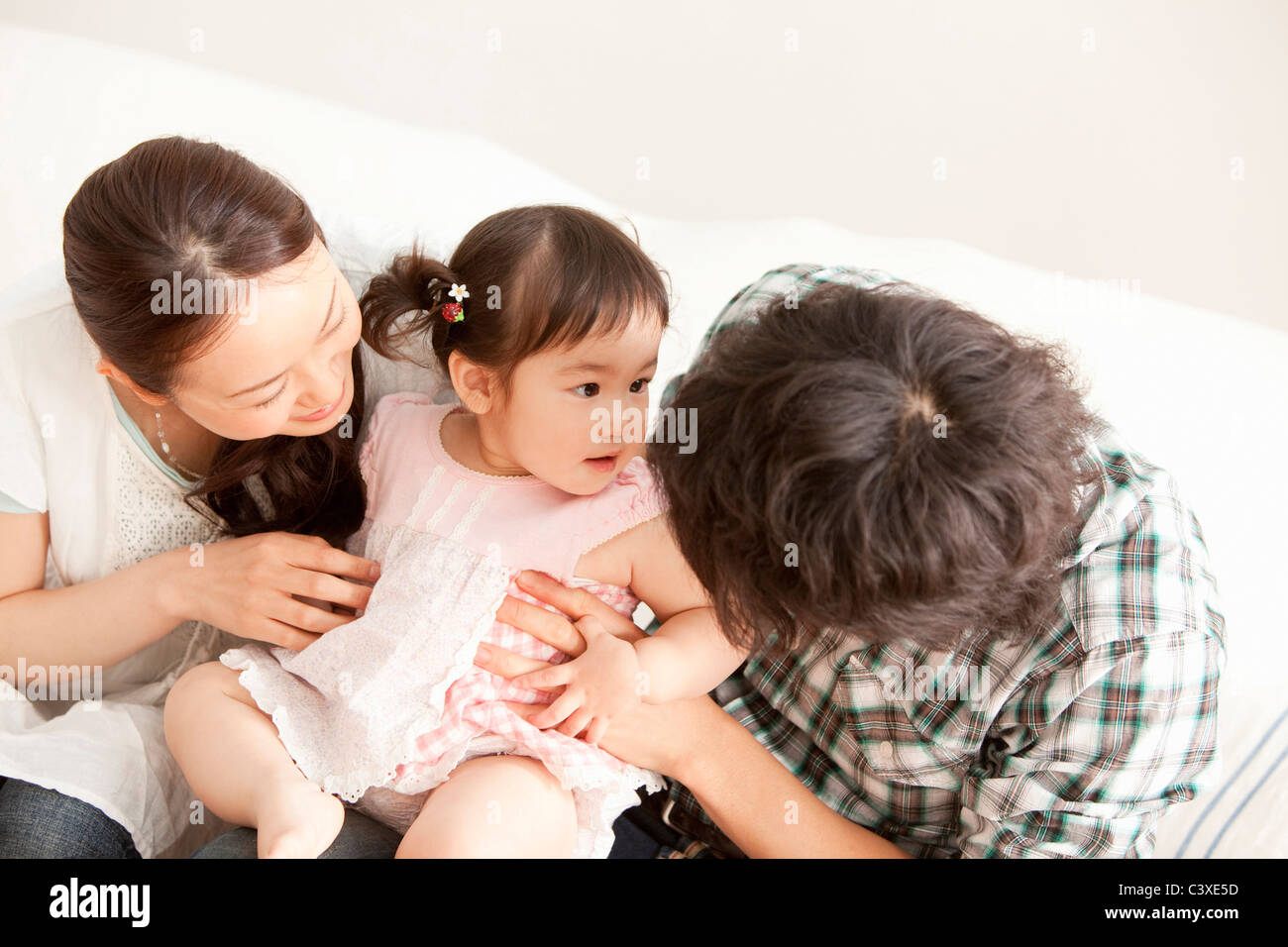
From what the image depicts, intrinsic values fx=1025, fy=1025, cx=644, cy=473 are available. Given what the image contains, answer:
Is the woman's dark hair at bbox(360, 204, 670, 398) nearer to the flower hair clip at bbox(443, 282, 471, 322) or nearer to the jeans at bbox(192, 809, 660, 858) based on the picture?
the flower hair clip at bbox(443, 282, 471, 322)

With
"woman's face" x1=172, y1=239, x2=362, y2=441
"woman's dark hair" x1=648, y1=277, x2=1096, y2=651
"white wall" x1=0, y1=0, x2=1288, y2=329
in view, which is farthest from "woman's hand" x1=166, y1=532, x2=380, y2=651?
"white wall" x1=0, y1=0, x2=1288, y2=329

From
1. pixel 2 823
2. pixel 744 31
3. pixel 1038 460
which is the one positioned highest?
pixel 744 31

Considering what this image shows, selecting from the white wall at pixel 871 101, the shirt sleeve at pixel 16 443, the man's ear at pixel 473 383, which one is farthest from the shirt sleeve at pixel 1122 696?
the shirt sleeve at pixel 16 443

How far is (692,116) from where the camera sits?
1.90 m

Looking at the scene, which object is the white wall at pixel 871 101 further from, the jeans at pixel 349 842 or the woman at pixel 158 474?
the jeans at pixel 349 842

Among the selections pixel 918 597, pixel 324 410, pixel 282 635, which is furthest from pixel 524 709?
pixel 918 597

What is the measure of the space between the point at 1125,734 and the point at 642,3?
4.88 feet

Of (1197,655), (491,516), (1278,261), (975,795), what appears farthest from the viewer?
(1278,261)

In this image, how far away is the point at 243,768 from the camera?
105 centimetres

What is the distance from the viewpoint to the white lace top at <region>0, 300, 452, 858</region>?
3.67 ft

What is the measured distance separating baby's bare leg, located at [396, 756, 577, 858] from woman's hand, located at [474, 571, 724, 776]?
7cm

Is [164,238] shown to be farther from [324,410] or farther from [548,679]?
→ [548,679]
